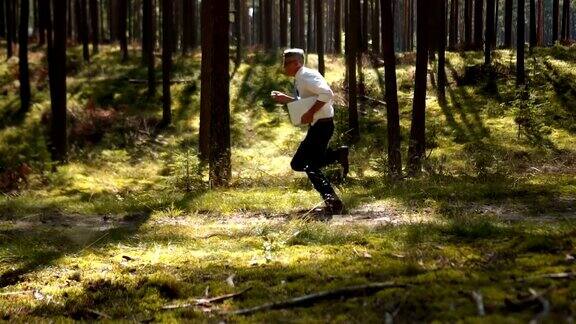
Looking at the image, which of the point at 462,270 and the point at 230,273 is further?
the point at 230,273

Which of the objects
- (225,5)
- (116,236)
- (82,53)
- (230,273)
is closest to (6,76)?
(82,53)

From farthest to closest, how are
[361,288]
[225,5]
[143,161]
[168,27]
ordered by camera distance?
[168,27]
[143,161]
[225,5]
[361,288]

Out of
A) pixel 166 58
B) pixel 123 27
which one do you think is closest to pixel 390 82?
pixel 166 58

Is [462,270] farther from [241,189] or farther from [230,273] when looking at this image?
[241,189]

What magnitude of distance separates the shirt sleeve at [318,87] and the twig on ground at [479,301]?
384 centimetres

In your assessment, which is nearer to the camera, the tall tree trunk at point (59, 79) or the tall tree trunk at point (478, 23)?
the tall tree trunk at point (59, 79)

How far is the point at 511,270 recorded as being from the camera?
408 centimetres

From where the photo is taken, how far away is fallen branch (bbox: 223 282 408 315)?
3.94 meters

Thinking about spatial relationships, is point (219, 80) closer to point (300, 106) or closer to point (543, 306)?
point (300, 106)

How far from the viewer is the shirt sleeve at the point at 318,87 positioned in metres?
7.02

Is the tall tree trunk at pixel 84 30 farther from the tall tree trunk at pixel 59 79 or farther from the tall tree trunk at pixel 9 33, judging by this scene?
the tall tree trunk at pixel 59 79

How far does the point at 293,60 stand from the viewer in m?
7.03

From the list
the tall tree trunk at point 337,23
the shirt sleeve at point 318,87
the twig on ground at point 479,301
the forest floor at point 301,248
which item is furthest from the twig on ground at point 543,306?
the tall tree trunk at point 337,23

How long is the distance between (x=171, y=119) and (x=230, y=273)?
1870 centimetres
